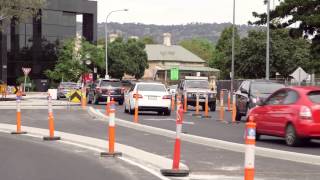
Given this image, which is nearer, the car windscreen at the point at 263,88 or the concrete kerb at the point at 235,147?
the concrete kerb at the point at 235,147

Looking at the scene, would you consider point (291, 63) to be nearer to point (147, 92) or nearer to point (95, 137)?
point (147, 92)

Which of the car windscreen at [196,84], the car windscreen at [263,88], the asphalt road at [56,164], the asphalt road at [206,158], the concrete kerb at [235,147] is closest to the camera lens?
the asphalt road at [56,164]

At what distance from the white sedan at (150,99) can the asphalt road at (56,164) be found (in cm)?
1299

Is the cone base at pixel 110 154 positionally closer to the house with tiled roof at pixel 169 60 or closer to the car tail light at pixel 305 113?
the car tail light at pixel 305 113

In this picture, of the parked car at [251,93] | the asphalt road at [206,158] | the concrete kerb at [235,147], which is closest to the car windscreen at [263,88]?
the parked car at [251,93]

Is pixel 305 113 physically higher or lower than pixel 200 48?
lower

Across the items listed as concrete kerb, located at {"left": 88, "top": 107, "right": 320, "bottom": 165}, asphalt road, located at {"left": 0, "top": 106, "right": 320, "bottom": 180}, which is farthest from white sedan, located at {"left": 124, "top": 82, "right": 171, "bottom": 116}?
asphalt road, located at {"left": 0, "top": 106, "right": 320, "bottom": 180}

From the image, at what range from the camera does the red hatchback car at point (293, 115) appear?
1627cm

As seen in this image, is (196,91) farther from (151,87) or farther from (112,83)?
(112,83)

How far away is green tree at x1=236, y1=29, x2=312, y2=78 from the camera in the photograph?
75.6 metres

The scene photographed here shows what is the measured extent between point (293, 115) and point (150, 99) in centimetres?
1429

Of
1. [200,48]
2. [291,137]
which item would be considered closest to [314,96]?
[291,137]

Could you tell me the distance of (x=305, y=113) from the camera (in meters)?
16.3

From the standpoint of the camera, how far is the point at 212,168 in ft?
41.2
